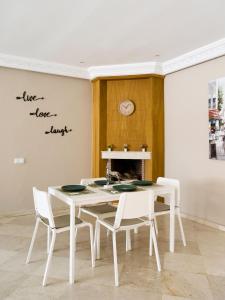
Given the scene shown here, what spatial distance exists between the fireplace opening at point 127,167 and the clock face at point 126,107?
865 millimetres

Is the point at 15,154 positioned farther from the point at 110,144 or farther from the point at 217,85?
the point at 217,85

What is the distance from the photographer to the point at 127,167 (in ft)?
16.3

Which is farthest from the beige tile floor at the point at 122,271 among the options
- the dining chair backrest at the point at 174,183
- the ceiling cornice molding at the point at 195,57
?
the ceiling cornice molding at the point at 195,57

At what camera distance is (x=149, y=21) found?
3.04m

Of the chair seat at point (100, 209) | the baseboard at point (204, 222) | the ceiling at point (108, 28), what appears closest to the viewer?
the ceiling at point (108, 28)

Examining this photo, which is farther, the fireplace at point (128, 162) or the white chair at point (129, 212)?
the fireplace at point (128, 162)

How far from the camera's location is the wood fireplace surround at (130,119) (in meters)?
4.70

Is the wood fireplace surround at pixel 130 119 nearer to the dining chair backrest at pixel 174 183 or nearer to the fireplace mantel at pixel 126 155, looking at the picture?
A: the fireplace mantel at pixel 126 155

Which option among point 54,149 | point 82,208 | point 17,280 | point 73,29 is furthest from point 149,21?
point 17,280

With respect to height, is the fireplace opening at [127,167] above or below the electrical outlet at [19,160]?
below

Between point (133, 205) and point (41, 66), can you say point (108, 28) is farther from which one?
point (133, 205)

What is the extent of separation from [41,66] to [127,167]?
2.31m

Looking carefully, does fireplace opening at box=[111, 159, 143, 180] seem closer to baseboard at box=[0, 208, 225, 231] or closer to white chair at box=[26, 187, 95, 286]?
baseboard at box=[0, 208, 225, 231]

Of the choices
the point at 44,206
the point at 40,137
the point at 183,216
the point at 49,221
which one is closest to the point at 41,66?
the point at 40,137
